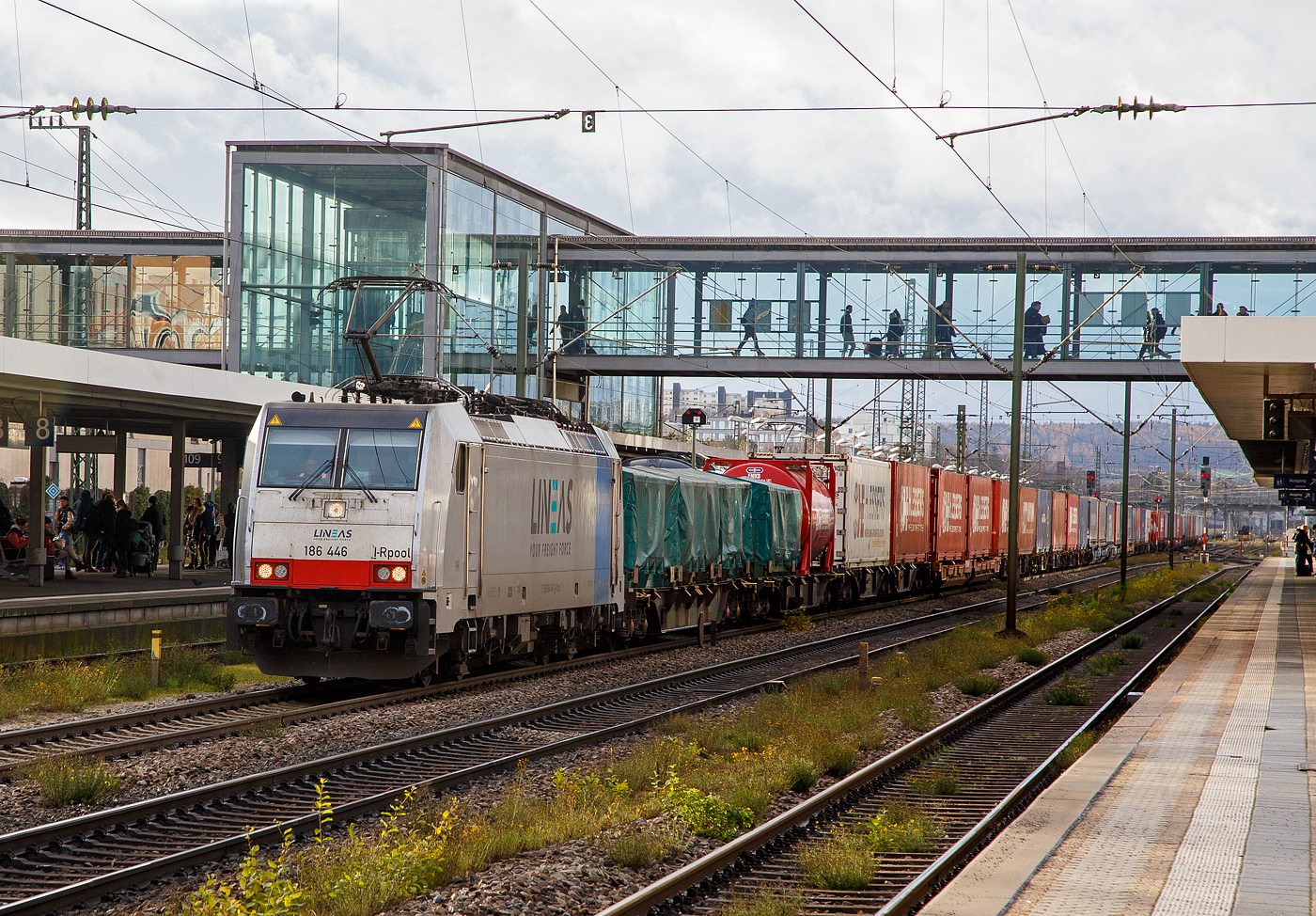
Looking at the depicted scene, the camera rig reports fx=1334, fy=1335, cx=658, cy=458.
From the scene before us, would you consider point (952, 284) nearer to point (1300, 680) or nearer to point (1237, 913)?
point (1300, 680)

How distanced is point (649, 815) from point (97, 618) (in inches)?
555

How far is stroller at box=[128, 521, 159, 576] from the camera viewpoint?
2964cm

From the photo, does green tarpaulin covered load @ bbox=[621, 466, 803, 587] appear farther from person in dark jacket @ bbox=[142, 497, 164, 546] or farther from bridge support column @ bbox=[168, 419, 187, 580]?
person in dark jacket @ bbox=[142, 497, 164, 546]

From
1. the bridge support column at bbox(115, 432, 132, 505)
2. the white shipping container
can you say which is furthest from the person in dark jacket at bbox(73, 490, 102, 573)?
the white shipping container

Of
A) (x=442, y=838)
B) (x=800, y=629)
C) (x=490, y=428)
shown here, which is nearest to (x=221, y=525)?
(x=800, y=629)

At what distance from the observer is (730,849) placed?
28.1ft

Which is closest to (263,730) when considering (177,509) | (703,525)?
(703,525)

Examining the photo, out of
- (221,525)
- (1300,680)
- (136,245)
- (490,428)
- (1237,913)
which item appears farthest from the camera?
(136,245)

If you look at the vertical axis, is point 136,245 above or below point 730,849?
above

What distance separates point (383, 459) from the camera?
580 inches

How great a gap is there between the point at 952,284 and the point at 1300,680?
2444 cm

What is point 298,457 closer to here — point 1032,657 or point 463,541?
point 463,541

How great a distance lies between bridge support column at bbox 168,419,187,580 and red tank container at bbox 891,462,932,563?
1738 cm

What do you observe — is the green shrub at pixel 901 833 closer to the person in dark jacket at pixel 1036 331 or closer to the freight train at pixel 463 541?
the freight train at pixel 463 541
